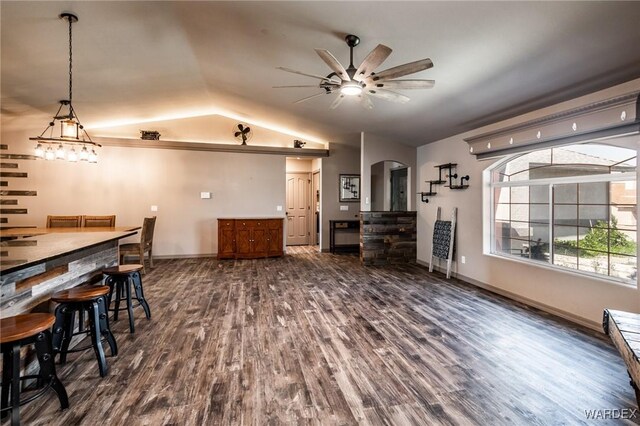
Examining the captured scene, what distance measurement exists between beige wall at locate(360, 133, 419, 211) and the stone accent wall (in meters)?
0.28

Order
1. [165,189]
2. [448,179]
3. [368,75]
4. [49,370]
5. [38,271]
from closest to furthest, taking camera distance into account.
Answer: [49,370], [38,271], [368,75], [448,179], [165,189]

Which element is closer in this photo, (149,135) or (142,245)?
(142,245)

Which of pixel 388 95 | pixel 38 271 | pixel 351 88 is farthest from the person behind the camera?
pixel 388 95

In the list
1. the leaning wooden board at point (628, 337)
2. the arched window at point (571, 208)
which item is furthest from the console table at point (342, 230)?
the leaning wooden board at point (628, 337)

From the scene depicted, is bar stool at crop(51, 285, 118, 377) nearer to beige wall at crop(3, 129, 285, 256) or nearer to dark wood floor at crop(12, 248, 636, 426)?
dark wood floor at crop(12, 248, 636, 426)

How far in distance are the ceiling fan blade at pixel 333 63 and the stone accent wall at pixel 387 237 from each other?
152 inches

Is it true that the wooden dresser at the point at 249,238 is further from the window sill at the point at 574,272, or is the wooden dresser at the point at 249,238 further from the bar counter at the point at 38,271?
the window sill at the point at 574,272

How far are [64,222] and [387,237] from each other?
6.17 m

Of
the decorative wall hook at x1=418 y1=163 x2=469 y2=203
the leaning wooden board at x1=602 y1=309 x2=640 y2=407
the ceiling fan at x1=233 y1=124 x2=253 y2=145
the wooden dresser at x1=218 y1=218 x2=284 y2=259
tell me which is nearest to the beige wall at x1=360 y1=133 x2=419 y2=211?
the decorative wall hook at x1=418 y1=163 x2=469 y2=203

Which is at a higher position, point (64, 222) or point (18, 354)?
point (64, 222)

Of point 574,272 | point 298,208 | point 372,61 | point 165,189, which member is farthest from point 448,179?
point 165,189

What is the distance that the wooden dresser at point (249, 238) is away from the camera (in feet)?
21.5

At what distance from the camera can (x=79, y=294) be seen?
86.4 inches

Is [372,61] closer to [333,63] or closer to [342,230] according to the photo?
[333,63]
